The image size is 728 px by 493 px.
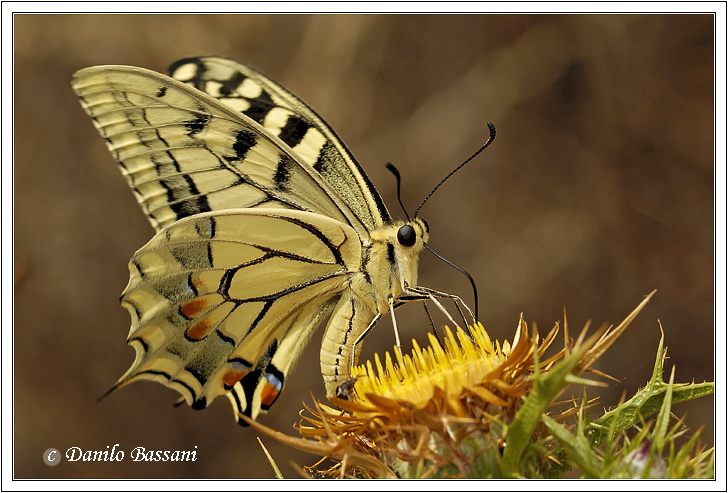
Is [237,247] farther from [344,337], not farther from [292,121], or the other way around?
[292,121]

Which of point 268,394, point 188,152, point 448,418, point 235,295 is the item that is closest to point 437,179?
point 188,152

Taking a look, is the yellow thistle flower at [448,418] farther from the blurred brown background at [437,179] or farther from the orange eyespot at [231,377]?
the blurred brown background at [437,179]

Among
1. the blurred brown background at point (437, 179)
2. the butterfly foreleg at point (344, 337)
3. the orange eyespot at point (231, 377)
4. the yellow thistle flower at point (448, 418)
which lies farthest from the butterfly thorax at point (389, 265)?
the blurred brown background at point (437, 179)

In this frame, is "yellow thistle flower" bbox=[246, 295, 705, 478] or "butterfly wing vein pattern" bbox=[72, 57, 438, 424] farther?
"butterfly wing vein pattern" bbox=[72, 57, 438, 424]

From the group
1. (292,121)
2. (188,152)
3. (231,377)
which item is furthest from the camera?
(292,121)

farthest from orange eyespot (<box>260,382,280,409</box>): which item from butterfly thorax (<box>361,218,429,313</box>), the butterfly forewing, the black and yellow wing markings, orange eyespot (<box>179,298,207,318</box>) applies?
the butterfly forewing

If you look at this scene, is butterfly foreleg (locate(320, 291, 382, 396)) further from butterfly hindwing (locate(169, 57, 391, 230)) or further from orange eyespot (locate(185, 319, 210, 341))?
orange eyespot (locate(185, 319, 210, 341))
